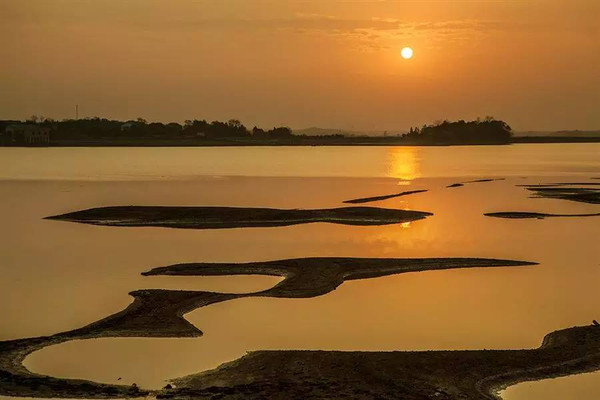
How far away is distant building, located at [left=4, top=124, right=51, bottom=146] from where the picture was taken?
189125mm

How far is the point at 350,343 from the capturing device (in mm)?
15203

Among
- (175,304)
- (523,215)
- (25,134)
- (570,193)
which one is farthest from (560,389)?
(25,134)

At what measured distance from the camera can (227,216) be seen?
1448 inches

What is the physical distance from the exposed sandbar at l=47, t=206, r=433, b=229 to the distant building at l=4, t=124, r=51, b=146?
157 meters

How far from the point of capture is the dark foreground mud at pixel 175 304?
39.6 ft

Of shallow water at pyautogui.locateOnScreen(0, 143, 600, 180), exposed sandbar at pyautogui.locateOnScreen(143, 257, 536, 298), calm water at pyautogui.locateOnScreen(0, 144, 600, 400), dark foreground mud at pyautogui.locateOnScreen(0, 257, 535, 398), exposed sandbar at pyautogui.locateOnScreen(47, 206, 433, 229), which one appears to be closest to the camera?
dark foreground mud at pyautogui.locateOnScreen(0, 257, 535, 398)

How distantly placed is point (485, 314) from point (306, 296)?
12.0 ft

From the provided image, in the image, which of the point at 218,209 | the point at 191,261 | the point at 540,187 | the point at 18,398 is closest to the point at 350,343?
the point at 18,398

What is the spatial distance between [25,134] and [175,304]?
596 ft

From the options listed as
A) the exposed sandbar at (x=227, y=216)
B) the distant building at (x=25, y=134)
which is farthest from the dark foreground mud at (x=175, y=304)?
the distant building at (x=25, y=134)

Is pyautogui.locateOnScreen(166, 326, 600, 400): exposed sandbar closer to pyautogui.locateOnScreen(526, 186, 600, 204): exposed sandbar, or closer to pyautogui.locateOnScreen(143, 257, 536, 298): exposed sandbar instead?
pyautogui.locateOnScreen(143, 257, 536, 298): exposed sandbar

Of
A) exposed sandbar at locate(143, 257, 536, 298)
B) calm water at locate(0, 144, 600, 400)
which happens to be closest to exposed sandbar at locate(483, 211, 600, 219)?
calm water at locate(0, 144, 600, 400)

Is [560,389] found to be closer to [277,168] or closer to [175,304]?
[175,304]

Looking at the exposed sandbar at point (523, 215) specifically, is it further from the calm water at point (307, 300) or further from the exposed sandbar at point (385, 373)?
the exposed sandbar at point (385, 373)
